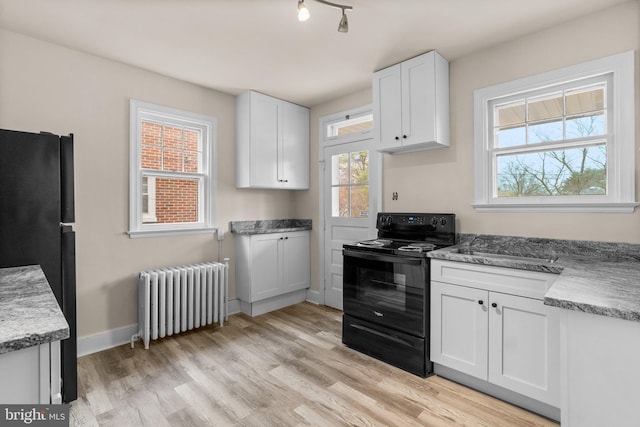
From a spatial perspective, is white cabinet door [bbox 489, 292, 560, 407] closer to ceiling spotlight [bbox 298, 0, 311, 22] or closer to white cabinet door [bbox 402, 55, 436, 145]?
white cabinet door [bbox 402, 55, 436, 145]

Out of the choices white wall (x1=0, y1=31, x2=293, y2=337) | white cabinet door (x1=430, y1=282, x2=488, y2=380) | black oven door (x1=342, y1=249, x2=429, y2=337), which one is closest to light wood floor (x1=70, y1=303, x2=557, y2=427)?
white cabinet door (x1=430, y1=282, x2=488, y2=380)

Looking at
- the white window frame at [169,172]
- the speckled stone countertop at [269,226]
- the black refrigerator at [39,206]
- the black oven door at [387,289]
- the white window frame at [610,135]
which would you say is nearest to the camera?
the black refrigerator at [39,206]

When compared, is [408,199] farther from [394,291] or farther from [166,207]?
[166,207]

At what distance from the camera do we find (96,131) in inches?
111

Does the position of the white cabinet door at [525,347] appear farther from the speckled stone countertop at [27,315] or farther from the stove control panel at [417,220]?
the speckled stone countertop at [27,315]

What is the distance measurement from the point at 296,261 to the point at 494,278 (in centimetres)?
252

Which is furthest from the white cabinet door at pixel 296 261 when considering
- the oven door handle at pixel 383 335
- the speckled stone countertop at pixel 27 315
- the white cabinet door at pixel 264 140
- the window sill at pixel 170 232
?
the speckled stone countertop at pixel 27 315

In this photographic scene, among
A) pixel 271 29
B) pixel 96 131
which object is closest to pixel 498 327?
pixel 271 29

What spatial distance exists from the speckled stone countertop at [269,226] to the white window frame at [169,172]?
29 centimetres

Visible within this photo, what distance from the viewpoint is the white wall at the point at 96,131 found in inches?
98.7

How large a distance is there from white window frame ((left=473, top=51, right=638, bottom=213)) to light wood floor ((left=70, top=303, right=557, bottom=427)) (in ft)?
4.63

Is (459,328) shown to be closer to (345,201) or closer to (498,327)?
(498,327)

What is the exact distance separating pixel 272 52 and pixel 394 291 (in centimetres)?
224

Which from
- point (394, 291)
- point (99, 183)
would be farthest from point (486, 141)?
A: point (99, 183)
